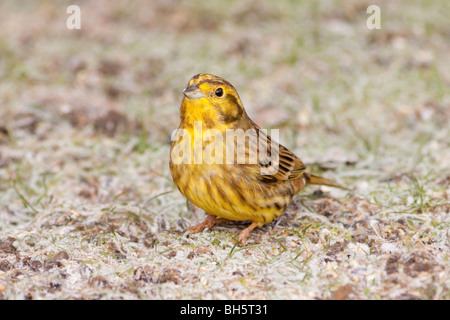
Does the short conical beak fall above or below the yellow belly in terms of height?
above

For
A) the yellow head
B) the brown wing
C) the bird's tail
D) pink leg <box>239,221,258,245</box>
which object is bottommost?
pink leg <box>239,221,258,245</box>

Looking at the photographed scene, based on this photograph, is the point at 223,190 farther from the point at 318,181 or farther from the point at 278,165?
the point at 318,181

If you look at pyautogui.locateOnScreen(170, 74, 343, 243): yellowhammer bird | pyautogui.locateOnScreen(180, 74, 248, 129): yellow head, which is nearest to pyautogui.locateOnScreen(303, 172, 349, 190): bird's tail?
pyautogui.locateOnScreen(170, 74, 343, 243): yellowhammer bird

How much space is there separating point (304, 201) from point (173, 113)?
8.19 ft

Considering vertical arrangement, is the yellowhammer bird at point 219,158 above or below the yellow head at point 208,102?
below

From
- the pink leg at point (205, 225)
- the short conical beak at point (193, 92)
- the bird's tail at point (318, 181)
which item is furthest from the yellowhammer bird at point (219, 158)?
the bird's tail at point (318, 181)

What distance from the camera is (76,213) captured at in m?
4.71

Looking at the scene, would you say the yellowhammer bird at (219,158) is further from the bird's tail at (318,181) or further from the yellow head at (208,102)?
the bird's tail at (318,181)

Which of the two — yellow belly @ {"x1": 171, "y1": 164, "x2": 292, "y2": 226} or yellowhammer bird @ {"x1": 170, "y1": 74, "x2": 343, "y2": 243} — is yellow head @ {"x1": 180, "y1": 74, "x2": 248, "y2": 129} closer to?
yellowhammer bird @ {"x1": 170, "y1": 74, "x2": 343, "y2": 243}

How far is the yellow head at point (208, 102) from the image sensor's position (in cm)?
391

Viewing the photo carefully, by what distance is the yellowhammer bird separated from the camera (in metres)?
3.93

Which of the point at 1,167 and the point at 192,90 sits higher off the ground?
the point at 192,90

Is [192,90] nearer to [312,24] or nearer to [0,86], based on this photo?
[0,86]
